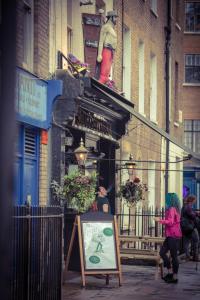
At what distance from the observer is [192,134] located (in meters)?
39.6

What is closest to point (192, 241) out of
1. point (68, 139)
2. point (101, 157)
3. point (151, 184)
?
point (101, 157)

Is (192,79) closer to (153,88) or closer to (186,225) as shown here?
(153,88)

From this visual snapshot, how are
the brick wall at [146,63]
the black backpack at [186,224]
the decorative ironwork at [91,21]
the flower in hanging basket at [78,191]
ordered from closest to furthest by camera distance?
1. the flower in hanging basket at [78,191]
2. the decorative ironwork at [91,21]
3. the black backpack at [186,224]
4. the brick wall at [146,63]

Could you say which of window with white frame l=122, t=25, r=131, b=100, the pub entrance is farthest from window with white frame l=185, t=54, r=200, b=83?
the pub entrance

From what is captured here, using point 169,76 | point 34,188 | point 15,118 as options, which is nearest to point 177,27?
point 169,76

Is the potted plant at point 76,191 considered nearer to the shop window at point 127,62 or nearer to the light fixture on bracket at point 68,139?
the light fixture on bracket at point 68,139

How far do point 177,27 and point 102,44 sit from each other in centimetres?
1247

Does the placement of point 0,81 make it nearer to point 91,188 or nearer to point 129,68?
point 91,188

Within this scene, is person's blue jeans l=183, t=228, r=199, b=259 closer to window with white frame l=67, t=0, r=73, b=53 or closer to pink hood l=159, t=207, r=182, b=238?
pink hood l=159, t=207, r=182, b=238

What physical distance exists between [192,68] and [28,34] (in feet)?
95.6

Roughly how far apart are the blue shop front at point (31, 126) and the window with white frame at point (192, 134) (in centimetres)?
2771

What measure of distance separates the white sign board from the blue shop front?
113cm

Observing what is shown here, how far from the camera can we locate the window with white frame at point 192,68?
3991 centimetres

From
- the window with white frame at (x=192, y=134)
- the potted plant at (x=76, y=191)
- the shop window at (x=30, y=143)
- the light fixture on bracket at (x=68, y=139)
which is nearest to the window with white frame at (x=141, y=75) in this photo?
the light fixture on bracket at (x=68, y=139)
